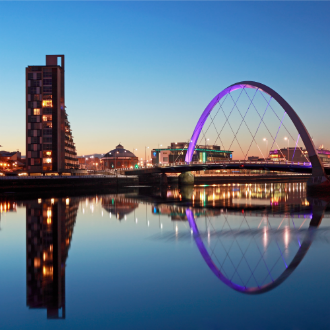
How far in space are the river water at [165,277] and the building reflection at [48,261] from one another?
0.04 meters

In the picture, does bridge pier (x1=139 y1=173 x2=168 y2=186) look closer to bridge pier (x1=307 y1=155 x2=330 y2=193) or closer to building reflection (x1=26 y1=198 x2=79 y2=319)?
bridge pier (x1=307 y1=155 x2=330 y2=193)

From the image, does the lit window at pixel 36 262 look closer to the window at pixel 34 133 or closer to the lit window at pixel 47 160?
the lit window at pixel 47 160

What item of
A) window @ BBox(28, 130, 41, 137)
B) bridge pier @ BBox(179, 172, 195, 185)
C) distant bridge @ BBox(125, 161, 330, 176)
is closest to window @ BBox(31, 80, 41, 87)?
window @ BBox(28, 130, 41, 137)

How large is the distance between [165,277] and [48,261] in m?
5.11

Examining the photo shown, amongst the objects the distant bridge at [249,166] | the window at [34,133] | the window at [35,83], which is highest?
the window at [35,83]

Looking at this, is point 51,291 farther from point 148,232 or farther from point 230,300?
point 148,232

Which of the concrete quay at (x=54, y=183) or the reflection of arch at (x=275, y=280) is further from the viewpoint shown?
the concrete quay at (x=54, y=183)

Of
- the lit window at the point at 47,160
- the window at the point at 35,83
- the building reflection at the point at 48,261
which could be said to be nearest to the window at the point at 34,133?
the lit window at the point at 47,160

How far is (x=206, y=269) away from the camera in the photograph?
13.8 m

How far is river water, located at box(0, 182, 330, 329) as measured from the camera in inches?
367

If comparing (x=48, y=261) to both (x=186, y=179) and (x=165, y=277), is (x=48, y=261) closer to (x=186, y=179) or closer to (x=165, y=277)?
(x=165, y=277)

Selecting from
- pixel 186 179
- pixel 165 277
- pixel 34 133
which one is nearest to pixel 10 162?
pixel 34 133

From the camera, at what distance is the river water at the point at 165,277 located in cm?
932

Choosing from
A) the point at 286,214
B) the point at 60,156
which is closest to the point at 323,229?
the point at 286,214
